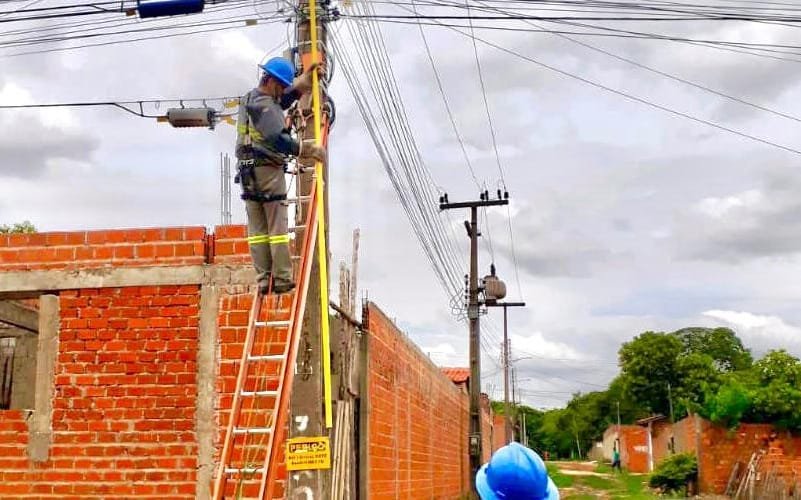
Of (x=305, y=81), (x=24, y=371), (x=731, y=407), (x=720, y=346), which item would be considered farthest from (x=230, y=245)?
(x=720, y=346)

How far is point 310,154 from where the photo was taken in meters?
5.93

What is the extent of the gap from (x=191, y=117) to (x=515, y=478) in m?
8.11

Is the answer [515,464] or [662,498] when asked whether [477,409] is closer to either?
[662,498]

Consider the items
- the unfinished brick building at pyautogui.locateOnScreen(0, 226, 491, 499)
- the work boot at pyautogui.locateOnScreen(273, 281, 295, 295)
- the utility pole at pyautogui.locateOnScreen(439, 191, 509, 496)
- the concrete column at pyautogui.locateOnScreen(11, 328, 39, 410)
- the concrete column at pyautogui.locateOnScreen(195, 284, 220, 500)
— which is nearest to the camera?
the work boot at pyautogui.locateOnScreen(273, 281, 295, 295)

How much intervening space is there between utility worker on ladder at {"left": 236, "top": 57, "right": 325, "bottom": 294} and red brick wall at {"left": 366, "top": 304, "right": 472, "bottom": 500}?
361 centimetres

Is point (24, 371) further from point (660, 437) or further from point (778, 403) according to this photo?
point (660, 437)

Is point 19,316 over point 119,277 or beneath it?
beneath

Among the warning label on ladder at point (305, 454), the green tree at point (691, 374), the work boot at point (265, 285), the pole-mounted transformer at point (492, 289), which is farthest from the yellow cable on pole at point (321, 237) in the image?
the green tree at point (691, 374)

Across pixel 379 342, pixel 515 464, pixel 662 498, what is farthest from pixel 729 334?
pixel 515 464

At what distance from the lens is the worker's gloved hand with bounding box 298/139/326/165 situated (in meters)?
5.93

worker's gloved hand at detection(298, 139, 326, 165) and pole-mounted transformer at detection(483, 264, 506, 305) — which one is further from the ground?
pole-mounted transformer at detection(483, 264, 506, 305)

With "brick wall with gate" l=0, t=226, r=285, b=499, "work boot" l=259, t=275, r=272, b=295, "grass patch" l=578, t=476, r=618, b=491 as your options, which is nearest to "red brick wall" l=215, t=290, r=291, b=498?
"brick wall with gate" l=0, t=226, r=285, b=499

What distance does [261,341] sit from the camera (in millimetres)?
7156

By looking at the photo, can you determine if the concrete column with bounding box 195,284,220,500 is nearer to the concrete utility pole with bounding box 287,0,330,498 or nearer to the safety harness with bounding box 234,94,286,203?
the concrete utility pole with bounding box 287,0,330,498
